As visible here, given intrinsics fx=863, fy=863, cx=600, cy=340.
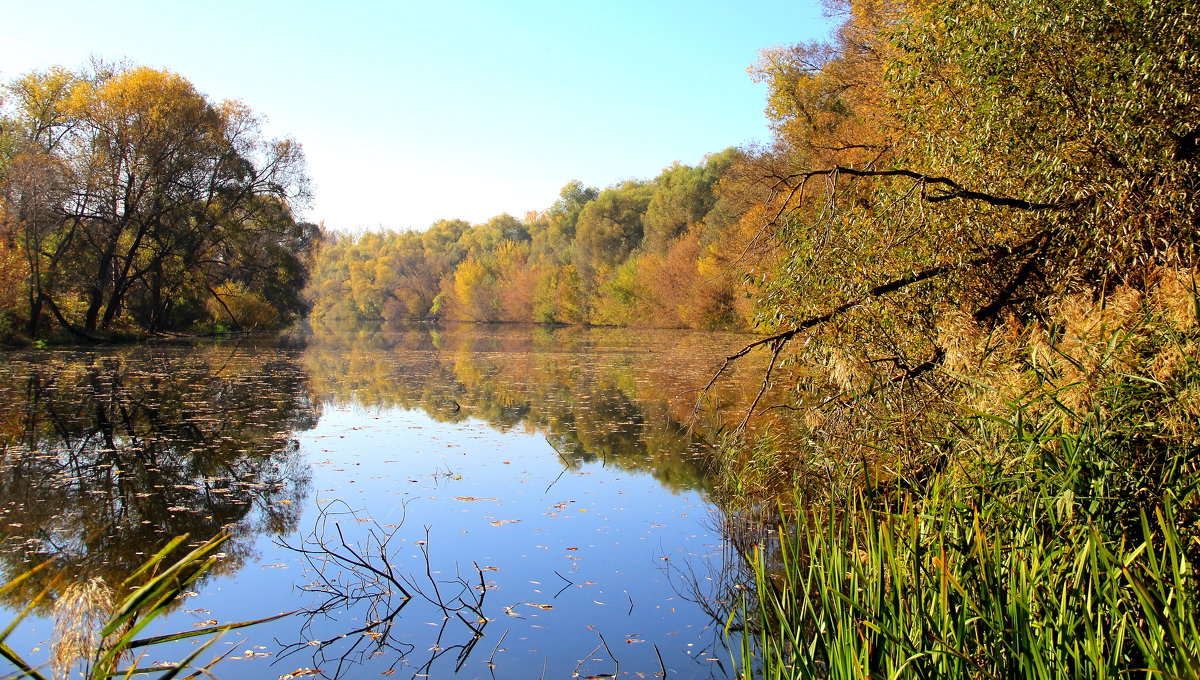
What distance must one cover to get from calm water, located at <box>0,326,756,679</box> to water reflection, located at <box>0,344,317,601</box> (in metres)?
0.04

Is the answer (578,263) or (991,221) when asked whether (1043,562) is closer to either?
(991,221)

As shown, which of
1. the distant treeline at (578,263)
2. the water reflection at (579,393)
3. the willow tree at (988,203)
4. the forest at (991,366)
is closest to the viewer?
the forest at (991,366)

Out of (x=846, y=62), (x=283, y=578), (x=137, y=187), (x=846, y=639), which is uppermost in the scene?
(x=846, y=62)

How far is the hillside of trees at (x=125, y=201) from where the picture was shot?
79.7 feet

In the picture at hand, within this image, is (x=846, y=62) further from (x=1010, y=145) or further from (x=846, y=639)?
(x=846, y=639)

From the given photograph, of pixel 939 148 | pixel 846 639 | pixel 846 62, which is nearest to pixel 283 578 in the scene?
pixel 846 639

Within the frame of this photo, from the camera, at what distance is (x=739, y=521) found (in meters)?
7.07

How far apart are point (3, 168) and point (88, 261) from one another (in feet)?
11.2

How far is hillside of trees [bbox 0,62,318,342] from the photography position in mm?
24297

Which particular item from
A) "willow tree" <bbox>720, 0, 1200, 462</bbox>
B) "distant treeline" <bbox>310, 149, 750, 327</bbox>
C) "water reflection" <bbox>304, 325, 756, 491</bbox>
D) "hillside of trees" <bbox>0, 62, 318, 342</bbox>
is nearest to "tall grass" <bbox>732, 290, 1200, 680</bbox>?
"willow tree" <bbox>720, 0, 1200, 462</bbox>

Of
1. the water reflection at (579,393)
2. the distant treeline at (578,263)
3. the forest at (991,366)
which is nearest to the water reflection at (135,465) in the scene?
the water reflection at (579,393)

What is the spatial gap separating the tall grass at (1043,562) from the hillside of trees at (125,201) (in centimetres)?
2437

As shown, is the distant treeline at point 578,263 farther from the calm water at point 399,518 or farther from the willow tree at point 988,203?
the willow tree at point 988,203

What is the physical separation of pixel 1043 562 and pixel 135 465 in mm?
8986
